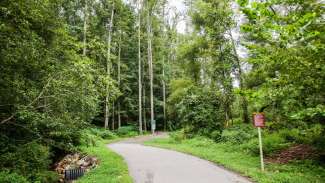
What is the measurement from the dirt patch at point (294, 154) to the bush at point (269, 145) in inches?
14.2

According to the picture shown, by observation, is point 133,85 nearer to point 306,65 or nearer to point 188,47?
point 188,47

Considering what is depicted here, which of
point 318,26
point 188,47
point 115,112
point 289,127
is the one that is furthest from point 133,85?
point 318,26

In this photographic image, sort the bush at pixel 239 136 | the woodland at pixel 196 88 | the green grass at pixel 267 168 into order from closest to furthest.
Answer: the woodland at pixel 196 88, the green grass at pixel 267 168, the bush at pixel 239 136

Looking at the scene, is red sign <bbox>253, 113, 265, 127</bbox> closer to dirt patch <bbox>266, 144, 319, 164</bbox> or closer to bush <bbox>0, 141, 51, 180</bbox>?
dirt patch <bbox>266, 144, 319, 164</bbox>

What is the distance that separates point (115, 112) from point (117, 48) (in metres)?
7.98

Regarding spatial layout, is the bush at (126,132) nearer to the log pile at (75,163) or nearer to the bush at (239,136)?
the bush at (239,136)

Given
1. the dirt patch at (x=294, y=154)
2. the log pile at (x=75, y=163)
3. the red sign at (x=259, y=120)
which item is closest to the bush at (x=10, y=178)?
the log pile at (x=75, y=163)

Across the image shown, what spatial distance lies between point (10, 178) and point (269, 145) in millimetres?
10104

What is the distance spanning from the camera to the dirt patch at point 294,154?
1017cm

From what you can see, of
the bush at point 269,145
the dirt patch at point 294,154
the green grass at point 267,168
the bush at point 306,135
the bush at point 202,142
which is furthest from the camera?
the bush at point 202,142

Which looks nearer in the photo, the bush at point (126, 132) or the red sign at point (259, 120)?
the red sign at point (259, 120)

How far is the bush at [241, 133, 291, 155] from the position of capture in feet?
38.6

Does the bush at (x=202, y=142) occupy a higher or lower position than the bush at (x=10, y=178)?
higher

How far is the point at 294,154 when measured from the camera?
1071 centimetres
